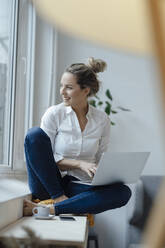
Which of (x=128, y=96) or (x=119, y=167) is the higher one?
(x=128, y=96)

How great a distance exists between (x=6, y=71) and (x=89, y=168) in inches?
38.0

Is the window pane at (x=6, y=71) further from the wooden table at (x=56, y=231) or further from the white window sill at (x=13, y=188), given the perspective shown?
the wooden table at (x=56, y=231)

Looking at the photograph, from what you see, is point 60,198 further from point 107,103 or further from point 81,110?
point 107,103

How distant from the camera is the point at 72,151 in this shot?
252cm

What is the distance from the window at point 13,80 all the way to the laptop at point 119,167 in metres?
0.75

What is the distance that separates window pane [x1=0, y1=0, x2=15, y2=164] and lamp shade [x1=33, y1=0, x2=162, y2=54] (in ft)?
7.09

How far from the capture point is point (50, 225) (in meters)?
1.80

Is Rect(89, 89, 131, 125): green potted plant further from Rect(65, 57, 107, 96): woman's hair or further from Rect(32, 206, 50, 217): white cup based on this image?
Rect(32, 206, 50, 217): white cup

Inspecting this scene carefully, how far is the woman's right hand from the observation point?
226 centimetres

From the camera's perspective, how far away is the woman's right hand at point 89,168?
226 centimetres

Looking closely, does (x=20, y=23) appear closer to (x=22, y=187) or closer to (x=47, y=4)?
(x=22, y=187)

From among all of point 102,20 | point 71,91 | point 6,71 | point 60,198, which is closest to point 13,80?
point 6,71

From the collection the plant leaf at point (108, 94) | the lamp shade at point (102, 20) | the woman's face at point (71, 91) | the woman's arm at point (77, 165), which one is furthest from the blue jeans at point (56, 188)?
the lamp shade at point (102, 20)

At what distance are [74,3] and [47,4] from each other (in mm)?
56
